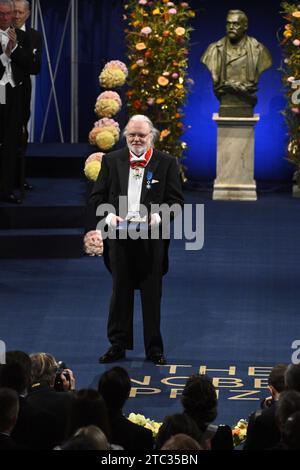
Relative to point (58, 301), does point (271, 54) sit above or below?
above

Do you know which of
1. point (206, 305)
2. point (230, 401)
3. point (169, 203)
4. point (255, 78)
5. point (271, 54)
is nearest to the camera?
point (230, 401)

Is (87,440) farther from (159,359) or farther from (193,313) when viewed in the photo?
(193,313)

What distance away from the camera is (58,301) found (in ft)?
37.2

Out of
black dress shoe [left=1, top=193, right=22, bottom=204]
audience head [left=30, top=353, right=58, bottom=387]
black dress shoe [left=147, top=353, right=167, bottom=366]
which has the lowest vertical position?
black dress shoe [left=147, top=353, right=167, bottom=366]

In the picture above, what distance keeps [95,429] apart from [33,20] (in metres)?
12.9

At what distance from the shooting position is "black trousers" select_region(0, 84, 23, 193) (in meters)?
13.3

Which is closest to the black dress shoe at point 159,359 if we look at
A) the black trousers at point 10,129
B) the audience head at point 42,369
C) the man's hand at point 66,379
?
the man's hand at point 66,379

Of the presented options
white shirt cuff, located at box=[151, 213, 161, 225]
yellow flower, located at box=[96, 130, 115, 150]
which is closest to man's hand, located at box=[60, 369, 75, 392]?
white shirt cuff, located at box=[151, 213, 161, 225]

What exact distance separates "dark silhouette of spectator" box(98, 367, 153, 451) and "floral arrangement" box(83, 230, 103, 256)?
662 centimetres

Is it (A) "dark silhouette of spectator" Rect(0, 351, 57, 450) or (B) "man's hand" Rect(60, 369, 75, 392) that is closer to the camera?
(A) "dark silhouette of spectator" Rect(0, 351, 57, 450)

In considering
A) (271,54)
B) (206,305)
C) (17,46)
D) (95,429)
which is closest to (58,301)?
(206,305)

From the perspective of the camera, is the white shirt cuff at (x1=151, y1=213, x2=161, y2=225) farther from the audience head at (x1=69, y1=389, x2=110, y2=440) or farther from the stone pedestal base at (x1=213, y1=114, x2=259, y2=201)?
the stone pedestal base at (x1=213, y1=114, x2=259, y2=201)

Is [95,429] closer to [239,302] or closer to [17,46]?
[239,302]

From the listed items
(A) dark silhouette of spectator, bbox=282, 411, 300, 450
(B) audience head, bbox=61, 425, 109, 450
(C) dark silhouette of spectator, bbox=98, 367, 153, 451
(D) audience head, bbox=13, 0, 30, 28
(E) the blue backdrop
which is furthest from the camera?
(E) the blue backdrop
